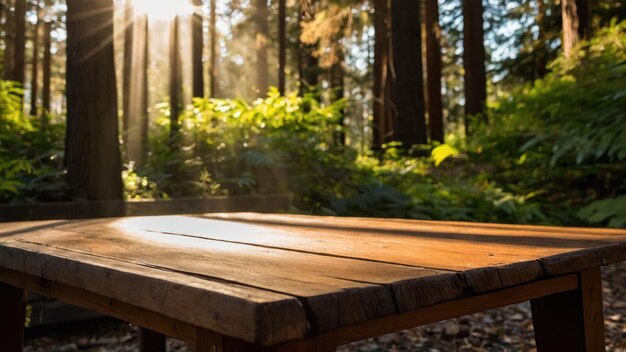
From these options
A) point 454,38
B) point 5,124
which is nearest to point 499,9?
point 454,38

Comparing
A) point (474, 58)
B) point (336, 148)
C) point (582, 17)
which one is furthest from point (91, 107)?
point (474, 58)

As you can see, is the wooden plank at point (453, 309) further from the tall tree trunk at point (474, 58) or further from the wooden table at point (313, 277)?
the tall tree trunk at point (474, 58)

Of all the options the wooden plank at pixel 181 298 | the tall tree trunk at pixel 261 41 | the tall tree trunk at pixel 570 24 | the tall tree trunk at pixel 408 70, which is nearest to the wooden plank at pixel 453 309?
the wooden plank at pixel 181 298

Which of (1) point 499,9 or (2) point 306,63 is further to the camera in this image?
(2) point 306,63

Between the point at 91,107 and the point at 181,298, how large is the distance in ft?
15.3

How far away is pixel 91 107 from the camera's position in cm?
530

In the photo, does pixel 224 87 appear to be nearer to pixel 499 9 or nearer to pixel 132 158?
pixel 499 9

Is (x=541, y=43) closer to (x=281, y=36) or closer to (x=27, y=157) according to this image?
(x=281, y=36)

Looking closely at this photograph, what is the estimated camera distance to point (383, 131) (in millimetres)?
19078

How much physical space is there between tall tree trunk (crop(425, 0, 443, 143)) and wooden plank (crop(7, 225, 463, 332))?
1333 cm

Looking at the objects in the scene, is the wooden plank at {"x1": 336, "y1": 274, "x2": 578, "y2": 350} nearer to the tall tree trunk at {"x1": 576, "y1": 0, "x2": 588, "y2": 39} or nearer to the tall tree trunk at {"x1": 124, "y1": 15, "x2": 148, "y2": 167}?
the tall tree trunk at {"x1": 576, "y1": 0, "x2": 588, "y2": 39}

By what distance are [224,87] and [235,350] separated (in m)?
42.4

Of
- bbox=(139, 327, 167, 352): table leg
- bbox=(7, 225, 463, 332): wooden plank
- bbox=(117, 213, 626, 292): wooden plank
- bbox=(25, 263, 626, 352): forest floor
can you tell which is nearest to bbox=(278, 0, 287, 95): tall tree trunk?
bbox=(25, 263, 626, 352): forest floor

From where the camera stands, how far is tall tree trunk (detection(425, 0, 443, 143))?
583 inches
